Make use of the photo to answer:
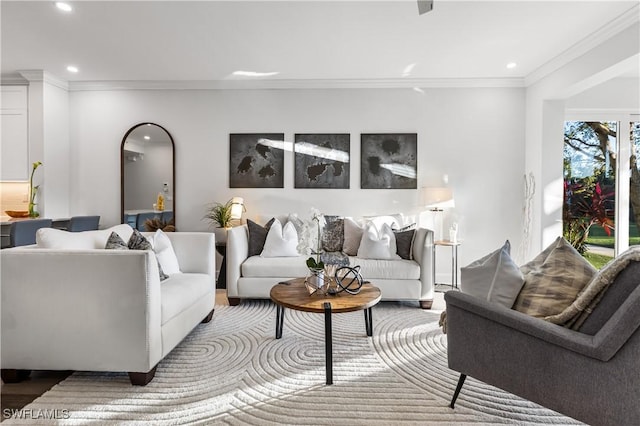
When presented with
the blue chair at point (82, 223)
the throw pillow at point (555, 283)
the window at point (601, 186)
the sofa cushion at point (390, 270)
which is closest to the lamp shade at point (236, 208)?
the blue chair at point (82, 223)

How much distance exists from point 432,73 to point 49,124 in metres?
4.79

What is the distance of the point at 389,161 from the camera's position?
445cm

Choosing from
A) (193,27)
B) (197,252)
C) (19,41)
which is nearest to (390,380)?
(197,252)

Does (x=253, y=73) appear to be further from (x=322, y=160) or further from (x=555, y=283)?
(x=555, y=283)

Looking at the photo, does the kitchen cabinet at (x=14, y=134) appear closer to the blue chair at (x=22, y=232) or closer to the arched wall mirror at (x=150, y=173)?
the arched wall mirror at (x=150, y=173)

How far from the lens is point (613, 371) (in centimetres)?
123

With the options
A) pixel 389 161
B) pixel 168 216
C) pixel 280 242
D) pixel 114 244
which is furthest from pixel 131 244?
pixel 389 161

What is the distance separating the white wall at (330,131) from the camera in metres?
4.42

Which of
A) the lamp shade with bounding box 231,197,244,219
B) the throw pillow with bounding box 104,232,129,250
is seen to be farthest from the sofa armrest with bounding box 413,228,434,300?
the throw pillow with bounding box 104,232,129,250

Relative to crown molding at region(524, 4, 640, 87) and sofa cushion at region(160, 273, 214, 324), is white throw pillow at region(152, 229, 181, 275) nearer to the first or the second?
sofa cushion at region(160, 273, 214, 324)

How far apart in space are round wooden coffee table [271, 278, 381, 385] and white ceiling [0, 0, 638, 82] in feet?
7.11

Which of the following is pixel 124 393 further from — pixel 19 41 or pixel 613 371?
pixel 19 41

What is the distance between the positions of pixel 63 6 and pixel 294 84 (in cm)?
243

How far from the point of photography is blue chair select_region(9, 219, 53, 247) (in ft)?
9.67
